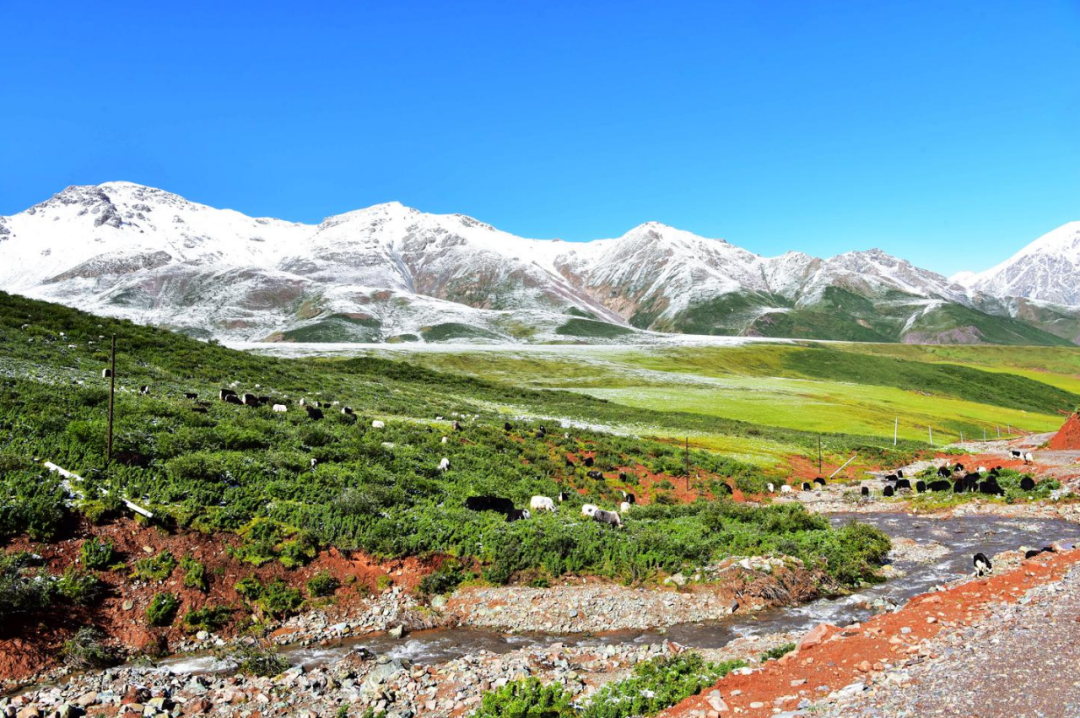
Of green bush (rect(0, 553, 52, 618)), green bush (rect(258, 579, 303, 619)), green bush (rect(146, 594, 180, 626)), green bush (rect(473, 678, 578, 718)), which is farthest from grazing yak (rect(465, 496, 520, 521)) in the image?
green bush (rect(0, 553, 52, 618))

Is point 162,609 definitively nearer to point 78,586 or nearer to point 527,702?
point 78,586

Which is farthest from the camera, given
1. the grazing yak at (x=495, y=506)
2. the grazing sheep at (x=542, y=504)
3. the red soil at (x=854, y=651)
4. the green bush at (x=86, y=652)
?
the grazing sheep at (x=542, y=504)

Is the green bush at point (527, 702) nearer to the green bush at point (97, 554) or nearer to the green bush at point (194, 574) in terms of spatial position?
the green bush at point (194, 574)

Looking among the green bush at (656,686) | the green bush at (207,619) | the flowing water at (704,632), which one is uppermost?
the green bush at (656,686)

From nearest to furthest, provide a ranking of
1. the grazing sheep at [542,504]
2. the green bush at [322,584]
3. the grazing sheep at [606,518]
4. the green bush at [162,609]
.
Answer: the green bush at [162,609]
the green bush at [322,584]
the grazing sheep at [606,518]
the grazing sheep at [542,504]

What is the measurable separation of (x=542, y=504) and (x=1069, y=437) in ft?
200

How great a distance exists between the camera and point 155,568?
1468cm

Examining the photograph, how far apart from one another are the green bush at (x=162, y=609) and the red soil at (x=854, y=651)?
38.3 ft

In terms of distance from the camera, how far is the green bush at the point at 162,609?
532 inches

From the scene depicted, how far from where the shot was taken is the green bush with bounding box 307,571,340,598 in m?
15.6

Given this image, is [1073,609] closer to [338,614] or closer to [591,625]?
[591,625]

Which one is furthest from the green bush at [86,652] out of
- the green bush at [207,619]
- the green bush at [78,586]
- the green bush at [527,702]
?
the green bush at [527,702]

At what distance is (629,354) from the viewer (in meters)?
196

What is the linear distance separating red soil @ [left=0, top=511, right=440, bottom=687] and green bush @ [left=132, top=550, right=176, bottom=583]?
0.49 feet
